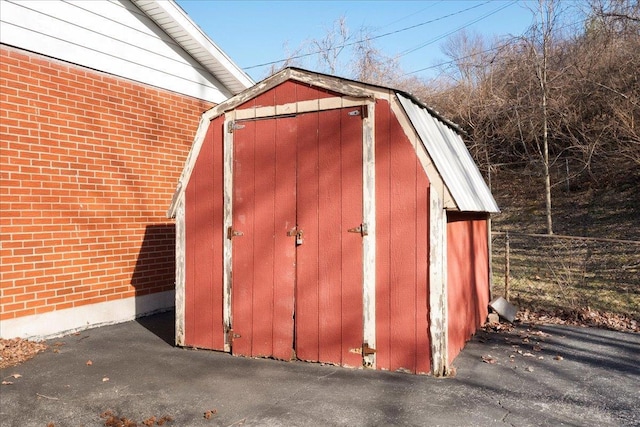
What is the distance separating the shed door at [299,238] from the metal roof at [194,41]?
343 centimetres

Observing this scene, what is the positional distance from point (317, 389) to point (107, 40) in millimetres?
6223

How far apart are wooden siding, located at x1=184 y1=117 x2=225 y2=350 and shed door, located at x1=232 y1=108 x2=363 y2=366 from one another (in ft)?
0.88

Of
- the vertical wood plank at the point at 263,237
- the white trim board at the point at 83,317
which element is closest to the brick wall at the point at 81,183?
the white trim board at the point at 83,317

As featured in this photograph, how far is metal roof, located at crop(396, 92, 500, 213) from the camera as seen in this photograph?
16.4ft

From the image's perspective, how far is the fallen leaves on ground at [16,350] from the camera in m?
5.55

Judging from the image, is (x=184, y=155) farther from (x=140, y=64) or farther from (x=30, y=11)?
(x=30, y=11)

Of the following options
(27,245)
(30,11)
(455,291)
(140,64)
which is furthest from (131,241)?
(455,291)

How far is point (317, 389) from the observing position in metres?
4.58

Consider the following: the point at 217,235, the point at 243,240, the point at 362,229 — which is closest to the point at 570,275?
the point at 362,229

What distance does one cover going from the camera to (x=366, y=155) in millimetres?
5215

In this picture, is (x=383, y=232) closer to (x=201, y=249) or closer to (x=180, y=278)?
(x=201, y=249)

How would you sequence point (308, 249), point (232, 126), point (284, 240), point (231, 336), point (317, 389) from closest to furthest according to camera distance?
point (317, 389) → point (308, 249) → point (284, 240) → point (231, 336) → point (232, 126)

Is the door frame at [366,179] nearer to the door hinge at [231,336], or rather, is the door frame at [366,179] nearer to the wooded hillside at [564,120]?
the door hinge at [231,336]

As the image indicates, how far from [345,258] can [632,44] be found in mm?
14216
